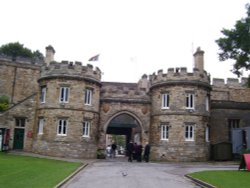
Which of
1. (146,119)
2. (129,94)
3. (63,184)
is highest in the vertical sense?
(129,94)

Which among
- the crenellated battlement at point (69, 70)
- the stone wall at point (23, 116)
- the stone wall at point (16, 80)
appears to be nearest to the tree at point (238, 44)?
the crenellated battlement at point (69, 70)

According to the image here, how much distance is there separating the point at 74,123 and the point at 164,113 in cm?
821

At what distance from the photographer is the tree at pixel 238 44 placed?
23953 mm

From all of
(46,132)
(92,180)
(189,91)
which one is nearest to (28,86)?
(46,132)

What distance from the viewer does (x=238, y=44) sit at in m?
24.7

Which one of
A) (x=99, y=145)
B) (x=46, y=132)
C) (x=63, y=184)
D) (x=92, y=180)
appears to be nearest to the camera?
(x=63, y=184)

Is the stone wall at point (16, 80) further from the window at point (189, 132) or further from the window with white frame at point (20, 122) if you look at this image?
the window at point (189, 132)

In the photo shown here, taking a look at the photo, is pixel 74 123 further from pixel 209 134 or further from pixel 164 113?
pixel 209 134

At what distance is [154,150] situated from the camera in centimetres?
2912

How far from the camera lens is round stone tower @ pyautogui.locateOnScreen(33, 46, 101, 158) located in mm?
27297

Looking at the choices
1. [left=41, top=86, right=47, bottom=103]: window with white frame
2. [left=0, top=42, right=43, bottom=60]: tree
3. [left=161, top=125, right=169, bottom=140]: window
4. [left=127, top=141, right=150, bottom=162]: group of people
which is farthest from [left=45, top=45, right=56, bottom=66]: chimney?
[left=0, top=42, right=43, bottom=60]: tree

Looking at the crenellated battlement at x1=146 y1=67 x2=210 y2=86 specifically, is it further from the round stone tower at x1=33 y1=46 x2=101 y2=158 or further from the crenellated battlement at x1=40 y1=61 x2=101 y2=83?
the crenellated battlement at x1=40 y1=61 x2=101 y2=83

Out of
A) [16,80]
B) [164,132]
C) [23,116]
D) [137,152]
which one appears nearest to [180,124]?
[164,132]

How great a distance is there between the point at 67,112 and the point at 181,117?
33.2 ft
